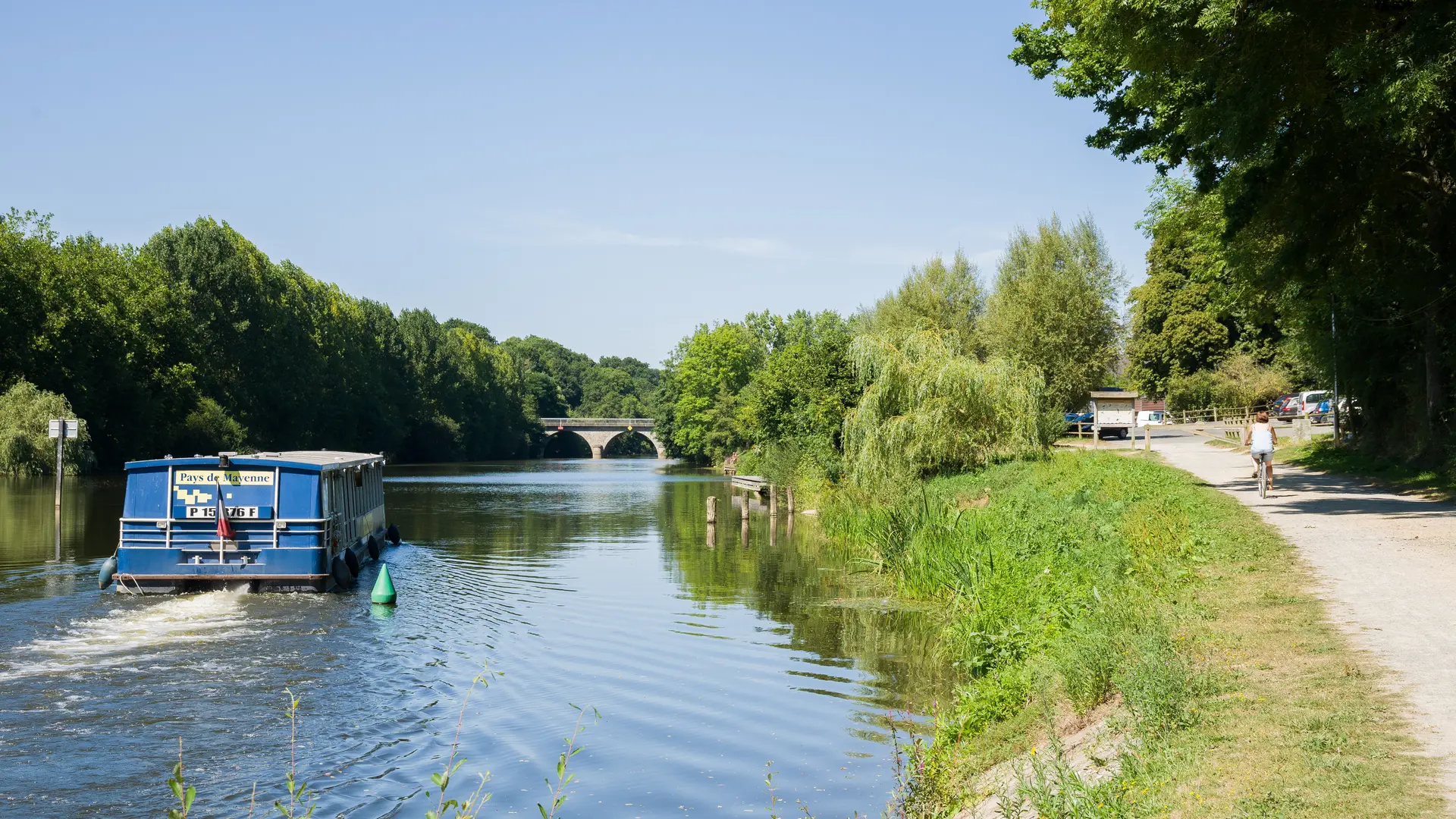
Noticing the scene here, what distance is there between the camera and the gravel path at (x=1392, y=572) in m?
8.11

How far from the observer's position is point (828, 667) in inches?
598

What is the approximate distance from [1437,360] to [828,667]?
66.8ft

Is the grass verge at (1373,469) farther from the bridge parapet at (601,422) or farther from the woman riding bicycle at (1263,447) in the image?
the bridge parapet at (601,422)

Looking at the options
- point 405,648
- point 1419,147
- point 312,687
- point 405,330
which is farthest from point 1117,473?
point 405,330

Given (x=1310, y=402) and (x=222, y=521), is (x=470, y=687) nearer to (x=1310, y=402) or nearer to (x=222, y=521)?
(x=222, y=521)

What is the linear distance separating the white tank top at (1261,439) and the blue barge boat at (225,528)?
61.0 ft

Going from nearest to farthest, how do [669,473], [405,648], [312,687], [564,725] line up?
[564,725]
[312,687]
[405,648]
[669,473]

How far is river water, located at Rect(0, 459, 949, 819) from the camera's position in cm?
1004

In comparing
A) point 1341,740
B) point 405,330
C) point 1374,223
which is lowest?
point 1341,740

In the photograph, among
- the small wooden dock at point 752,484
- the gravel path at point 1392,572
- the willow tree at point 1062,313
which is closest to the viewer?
the gravel path at point 1392,572

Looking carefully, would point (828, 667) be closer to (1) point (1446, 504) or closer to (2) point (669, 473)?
(1) point (1446, 504)

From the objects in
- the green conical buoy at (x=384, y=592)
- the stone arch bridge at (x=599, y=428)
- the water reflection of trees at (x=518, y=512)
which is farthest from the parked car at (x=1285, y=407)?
the stone arch bridge at (x=599, y=428)

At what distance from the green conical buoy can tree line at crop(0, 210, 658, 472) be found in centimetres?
3988

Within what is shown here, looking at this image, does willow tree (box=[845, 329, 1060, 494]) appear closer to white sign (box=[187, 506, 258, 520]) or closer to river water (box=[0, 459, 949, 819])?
river water (box=[0, 459, 949, 819])
